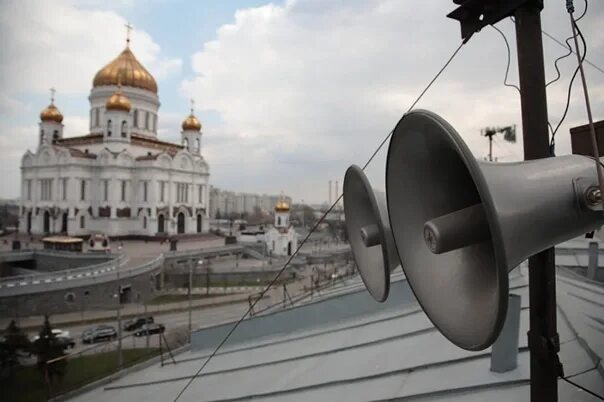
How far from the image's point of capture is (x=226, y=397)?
9.70ft

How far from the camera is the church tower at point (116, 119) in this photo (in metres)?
24.2

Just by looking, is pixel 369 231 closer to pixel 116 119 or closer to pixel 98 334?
pixel 98 334

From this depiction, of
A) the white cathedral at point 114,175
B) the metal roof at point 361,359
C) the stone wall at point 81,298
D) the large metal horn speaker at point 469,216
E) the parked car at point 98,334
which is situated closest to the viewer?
the large metal horn speaker at point 469,216

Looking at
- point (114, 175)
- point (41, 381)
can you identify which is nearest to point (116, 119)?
point (114, 175)

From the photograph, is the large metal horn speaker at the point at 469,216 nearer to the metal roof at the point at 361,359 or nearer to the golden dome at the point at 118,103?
the metal roof at the point at 361,359

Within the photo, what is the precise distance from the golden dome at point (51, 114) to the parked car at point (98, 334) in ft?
71.3

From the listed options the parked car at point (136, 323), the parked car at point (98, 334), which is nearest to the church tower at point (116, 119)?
the parked car at point (136, 323)

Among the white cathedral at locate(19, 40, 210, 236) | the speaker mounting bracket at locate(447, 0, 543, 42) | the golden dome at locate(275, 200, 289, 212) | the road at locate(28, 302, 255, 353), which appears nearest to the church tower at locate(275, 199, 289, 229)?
the golden dome at locate(275, 200, 289, 212)

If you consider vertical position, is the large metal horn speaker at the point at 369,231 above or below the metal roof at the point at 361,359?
above

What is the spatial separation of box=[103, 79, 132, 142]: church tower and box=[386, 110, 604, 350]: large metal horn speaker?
86.6ft

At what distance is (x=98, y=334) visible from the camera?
1005 cm

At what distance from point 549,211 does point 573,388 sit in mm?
941

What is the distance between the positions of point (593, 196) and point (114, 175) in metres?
25.6

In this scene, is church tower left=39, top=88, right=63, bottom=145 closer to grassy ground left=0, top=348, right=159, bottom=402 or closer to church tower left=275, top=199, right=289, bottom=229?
church tower left=275, top=199, right=289, bottom=229
